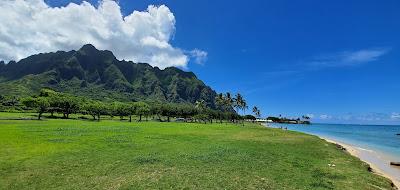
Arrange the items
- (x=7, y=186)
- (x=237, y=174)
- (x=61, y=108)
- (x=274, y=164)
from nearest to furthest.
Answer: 1. (x=7, y=186)
2. (x=237, y=174)
3. (x=274, y=164)
4. (x=61, y=108)

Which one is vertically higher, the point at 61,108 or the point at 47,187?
the point at 61,108

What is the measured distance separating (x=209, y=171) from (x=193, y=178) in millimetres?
3161

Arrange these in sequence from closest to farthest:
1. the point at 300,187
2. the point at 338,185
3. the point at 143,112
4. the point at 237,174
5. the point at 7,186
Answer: the point at 7,186 → the point at 300,187 → the point at 338,185 → the point at 237,174 → the point at 143,112

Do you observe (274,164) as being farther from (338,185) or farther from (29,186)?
(29,186)

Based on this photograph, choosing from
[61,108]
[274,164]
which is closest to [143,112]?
[61,108]

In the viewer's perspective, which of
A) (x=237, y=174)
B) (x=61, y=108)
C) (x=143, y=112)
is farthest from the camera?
(x=143, y=112)

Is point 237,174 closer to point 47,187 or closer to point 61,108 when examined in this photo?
point 47,187

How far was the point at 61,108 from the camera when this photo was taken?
165 m

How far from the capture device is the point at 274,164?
3127 centimetres

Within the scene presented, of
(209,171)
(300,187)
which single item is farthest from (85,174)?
(300,187)

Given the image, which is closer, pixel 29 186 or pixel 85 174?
pixel 29 186

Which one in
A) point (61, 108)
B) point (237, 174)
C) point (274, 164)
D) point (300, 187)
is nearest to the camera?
point (300, 187)

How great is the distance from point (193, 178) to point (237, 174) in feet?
13.7

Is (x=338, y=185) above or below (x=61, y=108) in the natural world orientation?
below
